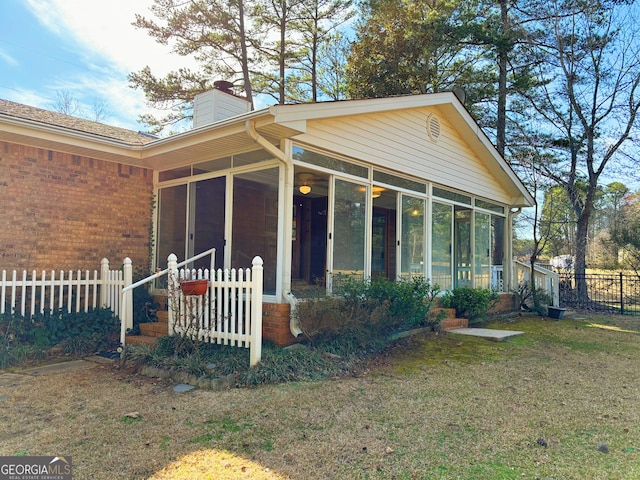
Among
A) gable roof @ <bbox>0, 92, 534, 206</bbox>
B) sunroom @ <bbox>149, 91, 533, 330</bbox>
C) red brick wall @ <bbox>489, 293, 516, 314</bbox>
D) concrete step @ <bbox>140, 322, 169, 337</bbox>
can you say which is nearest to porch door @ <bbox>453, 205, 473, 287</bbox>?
sunroom @ <bbox>149, 91, 533, 330</bbox>

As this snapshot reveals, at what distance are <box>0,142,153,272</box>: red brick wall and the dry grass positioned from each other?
2.44m

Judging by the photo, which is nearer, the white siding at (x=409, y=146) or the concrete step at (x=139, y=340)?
the concrete step at (x=139, y=340)

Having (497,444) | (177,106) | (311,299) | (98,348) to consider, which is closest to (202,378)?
(311,299)

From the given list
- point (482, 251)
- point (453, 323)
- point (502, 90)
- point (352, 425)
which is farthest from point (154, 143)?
point (502, 90)

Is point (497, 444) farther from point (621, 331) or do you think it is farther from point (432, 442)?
point (621, 331)

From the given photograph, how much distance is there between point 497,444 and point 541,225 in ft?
36.4

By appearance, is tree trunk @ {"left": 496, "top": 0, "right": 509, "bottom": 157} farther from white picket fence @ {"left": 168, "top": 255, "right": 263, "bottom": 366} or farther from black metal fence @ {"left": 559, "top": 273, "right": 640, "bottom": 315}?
white picket fence @ {"left": 168, "top": 255, "right": 263, "bottom": 366}

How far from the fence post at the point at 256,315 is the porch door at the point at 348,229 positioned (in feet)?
5.57

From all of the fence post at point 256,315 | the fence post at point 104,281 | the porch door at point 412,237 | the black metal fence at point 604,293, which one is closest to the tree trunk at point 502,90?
the black metal fence at point 604,293

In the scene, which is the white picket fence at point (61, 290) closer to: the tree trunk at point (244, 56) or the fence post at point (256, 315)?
the fence post at point (256, 315)

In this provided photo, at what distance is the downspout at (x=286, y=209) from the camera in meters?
5.46

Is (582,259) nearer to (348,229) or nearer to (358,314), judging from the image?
(348,229)

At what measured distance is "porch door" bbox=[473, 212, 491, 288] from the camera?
1034 cm

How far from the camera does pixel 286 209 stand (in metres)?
5.80
